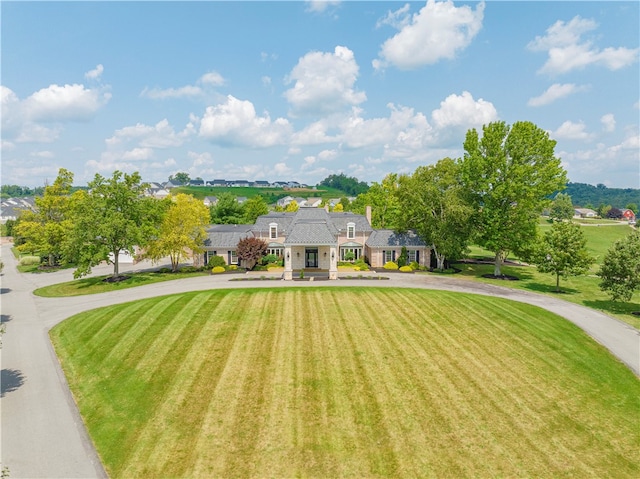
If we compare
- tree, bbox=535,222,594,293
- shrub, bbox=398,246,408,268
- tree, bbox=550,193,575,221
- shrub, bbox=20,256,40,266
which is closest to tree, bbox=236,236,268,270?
shrub, bbox=398,246,408,268

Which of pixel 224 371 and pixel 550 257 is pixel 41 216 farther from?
pixel 550 257

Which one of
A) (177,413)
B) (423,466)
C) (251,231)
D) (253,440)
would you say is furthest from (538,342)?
(251,231)

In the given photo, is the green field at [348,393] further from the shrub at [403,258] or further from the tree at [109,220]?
the shrub at [403,258]

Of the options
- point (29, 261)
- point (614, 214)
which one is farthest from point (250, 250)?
point (614, 214)

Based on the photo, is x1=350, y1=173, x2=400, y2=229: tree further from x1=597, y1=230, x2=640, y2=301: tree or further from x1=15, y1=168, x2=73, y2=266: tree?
x1=15, y1=168, x2=73, y2=266: tree

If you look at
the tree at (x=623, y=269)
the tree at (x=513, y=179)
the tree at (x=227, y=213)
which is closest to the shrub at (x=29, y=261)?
the tree at (x=227, y=213)

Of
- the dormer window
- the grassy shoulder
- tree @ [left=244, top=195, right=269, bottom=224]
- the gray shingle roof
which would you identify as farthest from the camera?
tree @ [left=244, top=195, right=269, bottom=224]

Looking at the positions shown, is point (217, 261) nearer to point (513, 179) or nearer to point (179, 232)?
point (179, 232)
